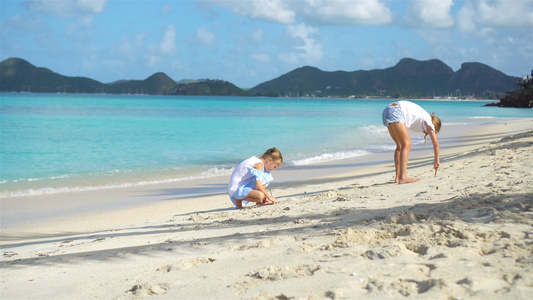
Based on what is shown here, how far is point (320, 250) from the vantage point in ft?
12.7

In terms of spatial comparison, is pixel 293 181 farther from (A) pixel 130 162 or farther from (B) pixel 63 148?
(B) pixel 63 148

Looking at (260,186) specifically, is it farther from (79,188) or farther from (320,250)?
(79,188)

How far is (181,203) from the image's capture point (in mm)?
9031

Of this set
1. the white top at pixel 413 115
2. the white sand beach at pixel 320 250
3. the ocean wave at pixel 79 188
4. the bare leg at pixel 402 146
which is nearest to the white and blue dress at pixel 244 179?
the white sand beach at pixel 320 250

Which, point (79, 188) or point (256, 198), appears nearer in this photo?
point (256, 198)

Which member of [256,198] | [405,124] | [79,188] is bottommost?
[79,188]

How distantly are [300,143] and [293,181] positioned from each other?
11993 millimetres

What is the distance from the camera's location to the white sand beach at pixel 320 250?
302 centimetres

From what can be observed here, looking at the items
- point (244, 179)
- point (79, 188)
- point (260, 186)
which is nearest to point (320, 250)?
point (260, 186)

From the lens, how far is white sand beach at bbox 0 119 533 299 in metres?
3.02

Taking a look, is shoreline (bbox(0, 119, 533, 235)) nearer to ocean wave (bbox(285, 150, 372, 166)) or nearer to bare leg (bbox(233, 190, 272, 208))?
bare leg (bbox(233, 190, 272, 208))

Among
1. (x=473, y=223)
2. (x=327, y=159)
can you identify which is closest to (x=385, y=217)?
(x=473, y=223)

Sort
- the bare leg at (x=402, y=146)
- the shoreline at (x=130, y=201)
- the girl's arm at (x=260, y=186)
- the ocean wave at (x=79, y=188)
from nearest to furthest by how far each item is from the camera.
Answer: the girl's arm at (x=260, y=186)
the bare leg at (x=402, y=146)
the shoreline at (x=130, y=201)
the ocean wave at (x=79, y=188)

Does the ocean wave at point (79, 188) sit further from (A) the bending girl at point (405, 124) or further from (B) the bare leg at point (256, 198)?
(A) the bending girl at point (405, 124)
